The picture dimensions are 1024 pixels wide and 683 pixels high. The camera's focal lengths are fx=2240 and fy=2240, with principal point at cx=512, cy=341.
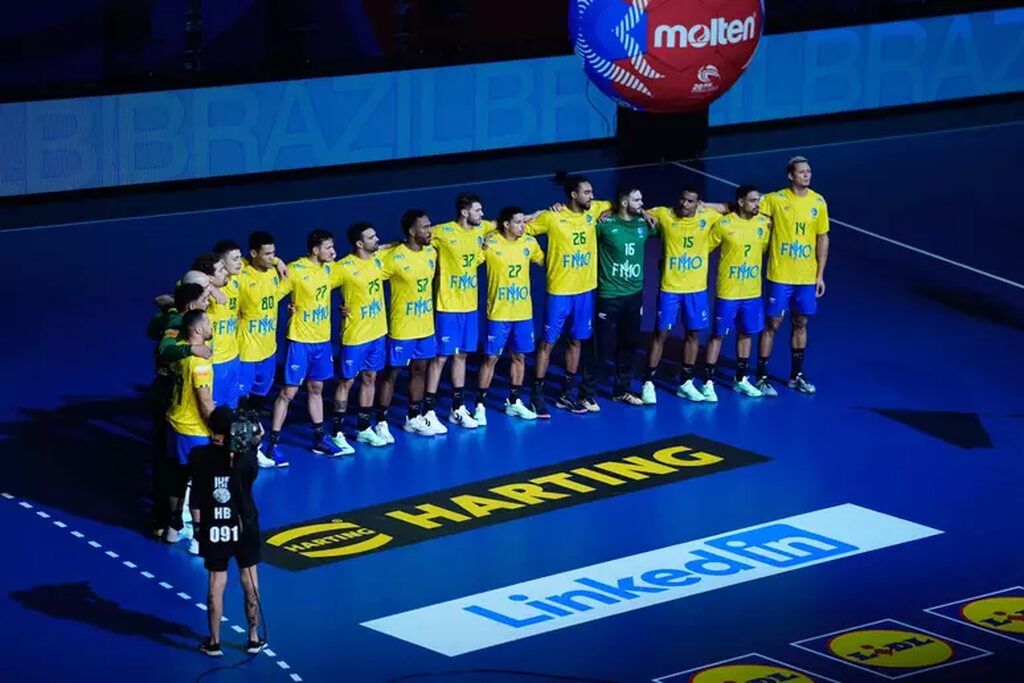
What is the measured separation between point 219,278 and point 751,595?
194 inches

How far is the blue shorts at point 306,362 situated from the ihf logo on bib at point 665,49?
4224 mm

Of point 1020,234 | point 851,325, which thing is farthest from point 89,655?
point 1020,234

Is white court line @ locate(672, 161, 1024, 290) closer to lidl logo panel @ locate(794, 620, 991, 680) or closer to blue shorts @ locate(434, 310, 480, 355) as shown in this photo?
blue shorts @ locate(434, 310, 480, 355)

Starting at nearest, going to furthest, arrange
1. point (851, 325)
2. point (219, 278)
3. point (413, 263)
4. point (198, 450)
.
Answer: point (198, 450), point (219, 278), point (413, 263), point (851, 325)

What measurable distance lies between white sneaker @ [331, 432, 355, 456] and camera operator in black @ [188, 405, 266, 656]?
14.3 feet

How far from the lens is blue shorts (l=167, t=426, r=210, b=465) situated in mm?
16734

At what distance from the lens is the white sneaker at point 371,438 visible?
19641 mm

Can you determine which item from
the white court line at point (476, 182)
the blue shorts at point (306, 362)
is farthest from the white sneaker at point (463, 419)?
the white court line at point (476, 182)

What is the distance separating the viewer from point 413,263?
19312 millimetres

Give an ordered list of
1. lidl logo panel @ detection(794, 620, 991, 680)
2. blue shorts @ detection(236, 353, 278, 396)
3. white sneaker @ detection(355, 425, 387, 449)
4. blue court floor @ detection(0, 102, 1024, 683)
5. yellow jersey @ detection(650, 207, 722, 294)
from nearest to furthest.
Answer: lidl logo panel @ detection(794, 620, 991, 680)
blue court floor @ detection(0, 102, 1024, 683)
blue shorts @ detection(236, 353, 278, 396)
white sneaker @ detection(355, 425, 387, 449)
yellow jersey @ detection(650, 207, 722, 294)

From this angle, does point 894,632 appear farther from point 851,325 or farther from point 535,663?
point 851,325

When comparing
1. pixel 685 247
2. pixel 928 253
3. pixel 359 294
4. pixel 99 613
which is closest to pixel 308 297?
pixel 359 294

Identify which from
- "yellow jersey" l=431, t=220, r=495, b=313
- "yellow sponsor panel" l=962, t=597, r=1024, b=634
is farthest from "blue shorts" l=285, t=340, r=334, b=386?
"yellow sponsor panel" l=962, t=597, r=1024, b=634

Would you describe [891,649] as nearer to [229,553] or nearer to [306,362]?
[229,553]
